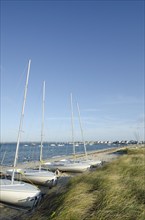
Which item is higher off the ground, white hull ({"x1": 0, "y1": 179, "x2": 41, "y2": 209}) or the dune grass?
the dune grass

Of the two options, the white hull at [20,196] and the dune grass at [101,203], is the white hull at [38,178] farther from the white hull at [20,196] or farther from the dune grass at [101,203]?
the dune grass at [101,203]

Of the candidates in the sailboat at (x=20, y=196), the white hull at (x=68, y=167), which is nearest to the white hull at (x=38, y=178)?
the sailboat at (x=20, y=196)

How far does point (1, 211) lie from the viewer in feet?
41.5

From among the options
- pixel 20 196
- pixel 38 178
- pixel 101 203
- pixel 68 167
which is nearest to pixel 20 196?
pixel 20 196

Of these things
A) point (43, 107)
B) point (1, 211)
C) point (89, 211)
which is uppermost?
point (43, 107)

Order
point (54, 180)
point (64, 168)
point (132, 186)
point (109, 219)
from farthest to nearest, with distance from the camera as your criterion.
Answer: point (64, 168) < point (54, 180) < point (132, 186) < point (109, 219)

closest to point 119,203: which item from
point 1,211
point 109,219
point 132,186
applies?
point 109,219

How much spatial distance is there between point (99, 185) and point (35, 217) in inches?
128

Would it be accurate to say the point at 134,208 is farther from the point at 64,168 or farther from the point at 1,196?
the point at 64,168

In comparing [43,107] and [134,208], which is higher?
[43,107]

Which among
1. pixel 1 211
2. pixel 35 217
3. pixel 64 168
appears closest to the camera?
pixel 35 217

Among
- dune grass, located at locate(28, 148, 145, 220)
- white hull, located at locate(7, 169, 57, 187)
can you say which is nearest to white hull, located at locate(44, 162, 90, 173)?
white hull, located at locate(7, 169, 57, 187)

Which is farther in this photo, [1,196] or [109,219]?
[1,196]

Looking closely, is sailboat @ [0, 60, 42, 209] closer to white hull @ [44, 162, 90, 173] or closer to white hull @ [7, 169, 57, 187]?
white hull @ [7, 169, 57, 187]
